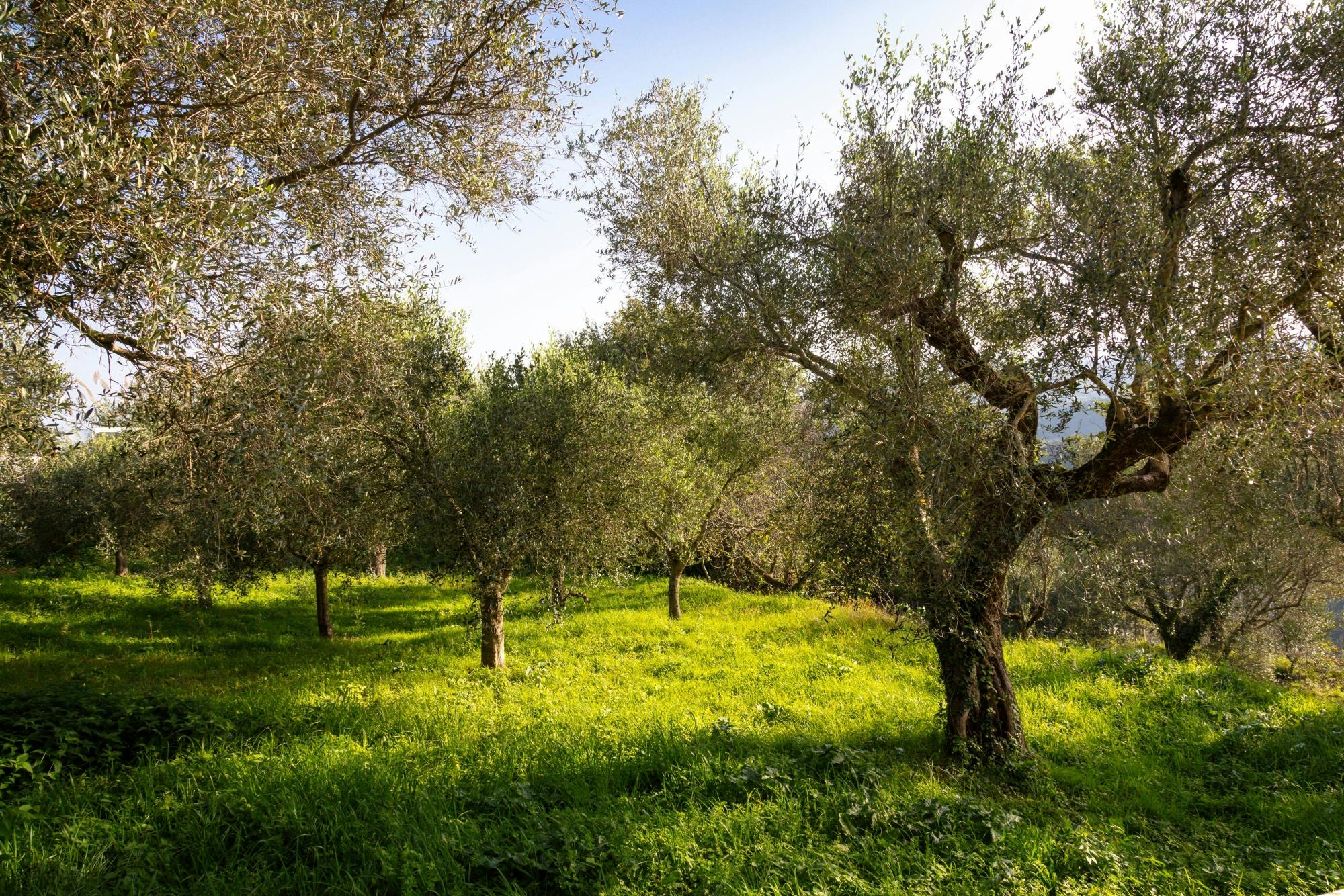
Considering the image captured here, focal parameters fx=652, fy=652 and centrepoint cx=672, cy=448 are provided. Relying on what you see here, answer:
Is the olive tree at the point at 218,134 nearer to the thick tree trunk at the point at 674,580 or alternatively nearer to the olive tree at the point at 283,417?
the olive tree at the point at 283,417

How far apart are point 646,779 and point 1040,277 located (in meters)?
7.93

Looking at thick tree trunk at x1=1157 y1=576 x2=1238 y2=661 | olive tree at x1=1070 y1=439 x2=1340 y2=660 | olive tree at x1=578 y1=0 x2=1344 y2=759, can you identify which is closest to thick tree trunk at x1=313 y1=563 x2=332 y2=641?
olive tree at x1=578 y1=0 x2=1344 y2=759

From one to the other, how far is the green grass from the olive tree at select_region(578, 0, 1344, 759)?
2096mm

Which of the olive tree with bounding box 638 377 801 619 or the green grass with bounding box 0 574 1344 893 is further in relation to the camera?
the olive tree with bounding box 638 377 801 619

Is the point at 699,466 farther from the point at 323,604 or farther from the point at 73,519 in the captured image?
the point at 73,519

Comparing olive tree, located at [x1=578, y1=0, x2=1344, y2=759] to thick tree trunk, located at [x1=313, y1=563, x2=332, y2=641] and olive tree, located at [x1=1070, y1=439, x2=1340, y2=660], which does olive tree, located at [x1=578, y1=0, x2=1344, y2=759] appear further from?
thick tree trunk, located at [x1=313, y1=563, x2=332, y2=641]

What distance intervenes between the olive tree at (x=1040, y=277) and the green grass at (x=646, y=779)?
2096 millimetres

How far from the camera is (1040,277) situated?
8344 millimetres

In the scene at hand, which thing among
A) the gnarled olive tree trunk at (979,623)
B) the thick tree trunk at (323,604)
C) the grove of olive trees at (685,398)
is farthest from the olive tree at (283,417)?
the thick tree trunk at (323,604)

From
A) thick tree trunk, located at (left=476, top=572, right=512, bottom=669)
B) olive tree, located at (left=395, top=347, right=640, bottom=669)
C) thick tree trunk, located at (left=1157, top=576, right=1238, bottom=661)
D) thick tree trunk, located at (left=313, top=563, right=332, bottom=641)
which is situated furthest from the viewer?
thick tree trunk, located at (left=1157, top=576, right=1238, bottom=661)

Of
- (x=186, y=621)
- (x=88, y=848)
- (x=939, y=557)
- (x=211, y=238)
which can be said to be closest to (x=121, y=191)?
(x=211, y=238)

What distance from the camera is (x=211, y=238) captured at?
562cm

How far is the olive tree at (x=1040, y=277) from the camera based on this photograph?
721cm

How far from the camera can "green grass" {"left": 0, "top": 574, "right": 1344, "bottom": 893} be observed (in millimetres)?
5590
